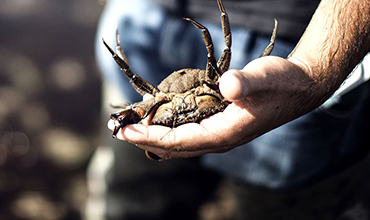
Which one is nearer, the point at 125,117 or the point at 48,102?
the point at 125,117

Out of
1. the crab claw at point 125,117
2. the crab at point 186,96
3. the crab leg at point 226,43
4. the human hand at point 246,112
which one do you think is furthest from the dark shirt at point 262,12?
the crab claw at point 125,117

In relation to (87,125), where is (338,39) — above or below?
above

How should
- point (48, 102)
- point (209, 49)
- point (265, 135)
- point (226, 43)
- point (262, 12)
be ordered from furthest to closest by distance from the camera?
point (48, 102)
point (265, 135)
point (262, 12)
point (226, 43)
point (209, 49)

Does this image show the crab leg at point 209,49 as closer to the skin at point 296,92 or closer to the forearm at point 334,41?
the skin at point 296,92

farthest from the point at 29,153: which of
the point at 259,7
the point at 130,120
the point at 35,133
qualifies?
the point at 259,7

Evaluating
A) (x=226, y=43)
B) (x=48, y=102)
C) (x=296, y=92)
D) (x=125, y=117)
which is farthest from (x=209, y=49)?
(x=48, y=102)

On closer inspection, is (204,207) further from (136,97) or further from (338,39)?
(338,39)

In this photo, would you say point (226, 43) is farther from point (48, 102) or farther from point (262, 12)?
point (48, 102)

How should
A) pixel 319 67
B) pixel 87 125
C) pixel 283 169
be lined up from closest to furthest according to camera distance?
pixel 319 67, pixel 283 169, pixel 87 125
